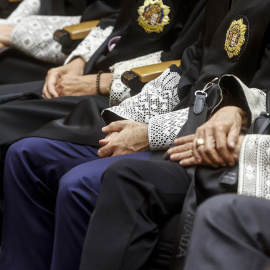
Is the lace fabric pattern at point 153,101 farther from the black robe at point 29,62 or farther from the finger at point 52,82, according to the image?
the black robe at point 29,62

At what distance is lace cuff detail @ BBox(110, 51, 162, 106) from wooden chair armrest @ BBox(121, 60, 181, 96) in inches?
1.3

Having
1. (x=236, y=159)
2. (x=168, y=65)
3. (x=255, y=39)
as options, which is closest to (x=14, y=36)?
(x=168, y=65)

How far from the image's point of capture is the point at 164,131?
1.52m

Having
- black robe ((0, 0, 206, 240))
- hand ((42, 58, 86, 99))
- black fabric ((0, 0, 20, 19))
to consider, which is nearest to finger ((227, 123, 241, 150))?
black robe ((0, 0, 206, 240))

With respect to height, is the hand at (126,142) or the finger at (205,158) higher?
the finger at (205,158)

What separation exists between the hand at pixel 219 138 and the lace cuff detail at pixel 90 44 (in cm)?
95

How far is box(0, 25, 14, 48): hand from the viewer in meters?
2.47

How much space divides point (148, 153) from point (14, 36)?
3.63 ft

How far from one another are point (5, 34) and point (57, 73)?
0.42 metres

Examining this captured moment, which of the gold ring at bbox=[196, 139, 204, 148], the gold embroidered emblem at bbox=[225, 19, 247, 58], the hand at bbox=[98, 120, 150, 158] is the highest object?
the gold embroidered emblem at bbox=[225, 19, 247, 58]

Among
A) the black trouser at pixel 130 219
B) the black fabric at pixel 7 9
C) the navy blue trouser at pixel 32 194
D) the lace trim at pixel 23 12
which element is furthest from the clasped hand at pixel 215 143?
the black fabric at pixel 7 9

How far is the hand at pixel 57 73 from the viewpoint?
2.16 meters

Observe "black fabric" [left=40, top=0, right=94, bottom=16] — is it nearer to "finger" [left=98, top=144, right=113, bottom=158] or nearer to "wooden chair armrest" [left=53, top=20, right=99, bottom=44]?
"wooden chair armrest" [left=53, top=20, right=99, bottom=44]

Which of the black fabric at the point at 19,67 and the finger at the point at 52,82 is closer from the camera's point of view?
the finger at the point at 52,82
